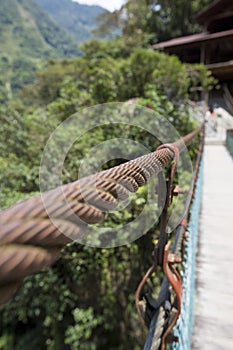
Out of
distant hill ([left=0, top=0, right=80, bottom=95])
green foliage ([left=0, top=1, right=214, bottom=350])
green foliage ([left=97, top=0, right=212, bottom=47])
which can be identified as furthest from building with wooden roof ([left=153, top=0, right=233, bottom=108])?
distant hill ([left=0, top=0, right=80, bottom=95])

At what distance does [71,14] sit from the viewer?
150875 mm

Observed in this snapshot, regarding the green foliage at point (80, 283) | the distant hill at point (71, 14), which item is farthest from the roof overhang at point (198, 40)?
the distant hill at point (71, 14)

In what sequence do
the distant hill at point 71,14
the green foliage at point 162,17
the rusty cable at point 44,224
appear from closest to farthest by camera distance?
the rusty cable at point 44,224
the green foliage at point 162,17
the distant hill at point 71,14

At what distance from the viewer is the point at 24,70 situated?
185 ft

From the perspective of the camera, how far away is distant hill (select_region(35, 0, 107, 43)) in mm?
139663

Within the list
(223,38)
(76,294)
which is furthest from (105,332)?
→ (223,38)

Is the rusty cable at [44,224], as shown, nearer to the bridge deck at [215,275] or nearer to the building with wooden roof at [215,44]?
the bridge deck at [215,275]

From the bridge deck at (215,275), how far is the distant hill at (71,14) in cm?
14590

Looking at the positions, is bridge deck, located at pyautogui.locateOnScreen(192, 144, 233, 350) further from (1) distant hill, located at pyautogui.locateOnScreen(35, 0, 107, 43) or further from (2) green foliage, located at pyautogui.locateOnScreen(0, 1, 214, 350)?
(1) distant hill, located at pyautogui.locateOnScreen(35, 0, 107, 43)

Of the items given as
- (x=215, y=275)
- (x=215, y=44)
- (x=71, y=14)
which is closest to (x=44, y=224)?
(x=215, y=275)

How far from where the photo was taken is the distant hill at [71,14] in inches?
5499

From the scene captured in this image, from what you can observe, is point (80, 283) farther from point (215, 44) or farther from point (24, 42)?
point (24, 42)

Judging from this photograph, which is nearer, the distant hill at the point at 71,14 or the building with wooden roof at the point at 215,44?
the building with wooden roof at the point at 215,44

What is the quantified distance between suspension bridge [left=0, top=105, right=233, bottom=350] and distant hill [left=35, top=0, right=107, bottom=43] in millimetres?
147022
